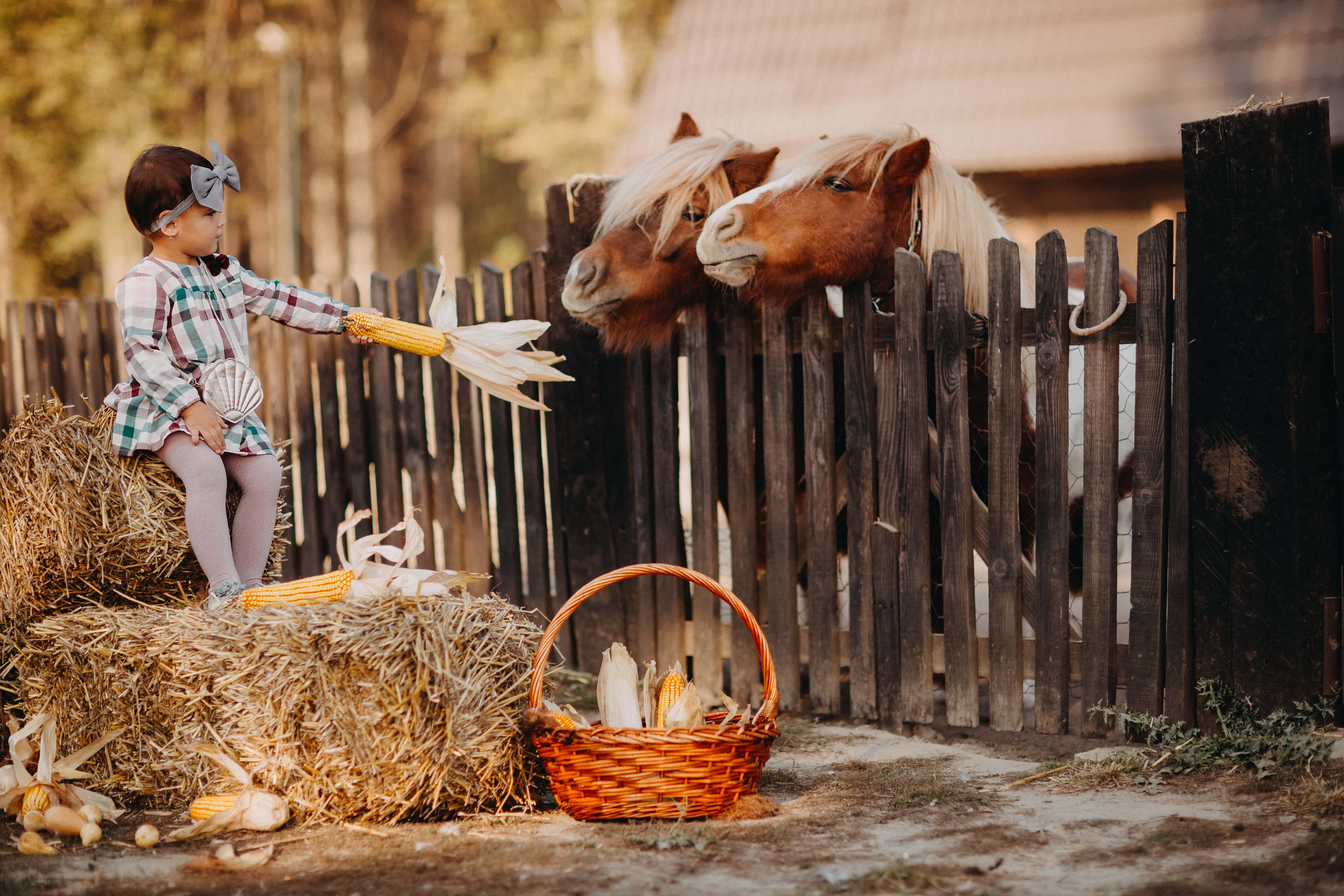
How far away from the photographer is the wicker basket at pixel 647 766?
2766 mm

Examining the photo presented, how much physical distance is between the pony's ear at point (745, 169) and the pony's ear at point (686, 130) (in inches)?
17.4

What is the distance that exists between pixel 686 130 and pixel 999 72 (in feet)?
22.0

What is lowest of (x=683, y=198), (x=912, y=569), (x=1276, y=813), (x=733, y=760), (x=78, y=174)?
(x=1276, y=813)

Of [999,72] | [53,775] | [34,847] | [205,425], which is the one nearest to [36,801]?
[53,775]

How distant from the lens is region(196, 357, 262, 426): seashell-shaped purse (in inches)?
128

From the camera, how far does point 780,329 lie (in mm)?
4102

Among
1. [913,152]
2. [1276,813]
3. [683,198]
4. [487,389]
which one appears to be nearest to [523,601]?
[487,389]

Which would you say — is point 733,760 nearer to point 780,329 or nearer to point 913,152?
point 780,329

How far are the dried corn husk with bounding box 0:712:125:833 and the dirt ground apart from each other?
0.31ft

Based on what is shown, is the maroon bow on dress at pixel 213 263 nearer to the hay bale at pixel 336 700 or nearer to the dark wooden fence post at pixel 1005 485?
the hay bale at pixel 336 700

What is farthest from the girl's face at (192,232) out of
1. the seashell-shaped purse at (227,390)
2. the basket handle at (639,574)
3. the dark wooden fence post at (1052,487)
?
the dark wooden fence post at (1052,487)

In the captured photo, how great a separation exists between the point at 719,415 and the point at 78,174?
15.8m

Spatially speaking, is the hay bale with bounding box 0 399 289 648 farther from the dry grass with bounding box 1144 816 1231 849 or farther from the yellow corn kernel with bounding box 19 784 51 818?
the dry grass with bounding box 1144 816 1231 849

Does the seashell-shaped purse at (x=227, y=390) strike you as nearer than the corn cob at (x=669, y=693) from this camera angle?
No
